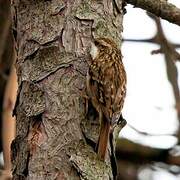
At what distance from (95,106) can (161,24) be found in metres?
0.99

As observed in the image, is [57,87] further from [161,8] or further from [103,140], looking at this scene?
[161,8]

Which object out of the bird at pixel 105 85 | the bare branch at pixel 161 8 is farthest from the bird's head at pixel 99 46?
the bare branch at pixel 161 8

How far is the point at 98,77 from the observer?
4.34 feet

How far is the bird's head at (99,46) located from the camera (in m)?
1.36

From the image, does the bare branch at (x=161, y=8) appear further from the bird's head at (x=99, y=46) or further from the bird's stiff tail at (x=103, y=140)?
the bird's stiff tail at (x=103, y=140)

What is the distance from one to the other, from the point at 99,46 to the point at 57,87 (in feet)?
0.41

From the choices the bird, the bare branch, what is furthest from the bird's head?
the bare branch

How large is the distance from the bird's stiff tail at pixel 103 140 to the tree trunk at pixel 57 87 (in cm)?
1

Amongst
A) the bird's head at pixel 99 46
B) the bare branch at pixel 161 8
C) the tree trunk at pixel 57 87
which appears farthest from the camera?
the bare branch at pixel 161 8

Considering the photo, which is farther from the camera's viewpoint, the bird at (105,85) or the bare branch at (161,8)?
the bare branch at (161,8)

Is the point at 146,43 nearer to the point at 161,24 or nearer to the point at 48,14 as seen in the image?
the point at 161,24

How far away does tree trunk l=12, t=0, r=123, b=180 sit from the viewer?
4.12ft

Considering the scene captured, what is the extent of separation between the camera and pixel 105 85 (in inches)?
52.5

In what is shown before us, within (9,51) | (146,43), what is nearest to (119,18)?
(146,43)
